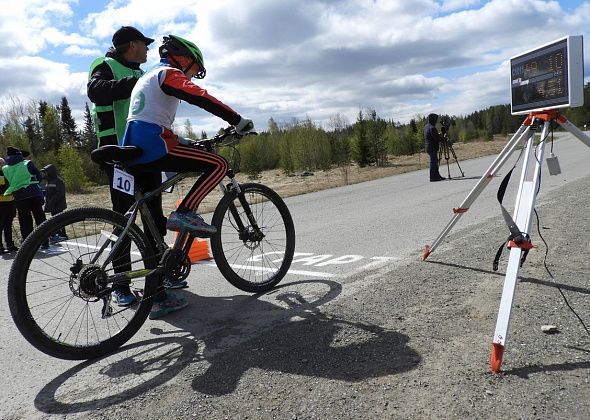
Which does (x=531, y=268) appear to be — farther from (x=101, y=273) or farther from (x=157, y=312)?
(x=101, y=273)

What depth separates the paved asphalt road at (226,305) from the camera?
2.66m

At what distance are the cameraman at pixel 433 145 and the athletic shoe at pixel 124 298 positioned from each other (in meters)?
12.7

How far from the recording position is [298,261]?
214 inches

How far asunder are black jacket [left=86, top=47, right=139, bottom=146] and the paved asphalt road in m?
1.74

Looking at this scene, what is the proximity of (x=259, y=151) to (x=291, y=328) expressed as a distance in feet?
112

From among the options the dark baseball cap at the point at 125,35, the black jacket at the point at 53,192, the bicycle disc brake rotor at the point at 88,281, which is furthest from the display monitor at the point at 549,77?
the black jacket at the point at 53,192

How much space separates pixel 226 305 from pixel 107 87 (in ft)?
6.58

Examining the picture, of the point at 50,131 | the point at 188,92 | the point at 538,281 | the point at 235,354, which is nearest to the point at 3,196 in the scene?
the point at 188,92

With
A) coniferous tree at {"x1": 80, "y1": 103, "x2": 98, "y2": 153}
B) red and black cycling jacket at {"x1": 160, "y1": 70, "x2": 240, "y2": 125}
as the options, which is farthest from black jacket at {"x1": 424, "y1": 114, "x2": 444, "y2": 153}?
coniferous tree at {"x1": 80, "y1": 103, "x2": 98, "y2": 153}

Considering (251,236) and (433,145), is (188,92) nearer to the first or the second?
(251,236)

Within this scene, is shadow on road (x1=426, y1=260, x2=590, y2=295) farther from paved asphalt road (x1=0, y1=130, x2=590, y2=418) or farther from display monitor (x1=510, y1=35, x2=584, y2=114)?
display monitor (x1=510, y1=35, x2=584, y2=114)

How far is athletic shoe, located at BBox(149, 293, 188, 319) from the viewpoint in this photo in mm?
3801

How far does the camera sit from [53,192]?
10.2 meters

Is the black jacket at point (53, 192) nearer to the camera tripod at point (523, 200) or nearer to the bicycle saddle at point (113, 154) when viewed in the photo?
the bicycle saddle at point (113, 154)
